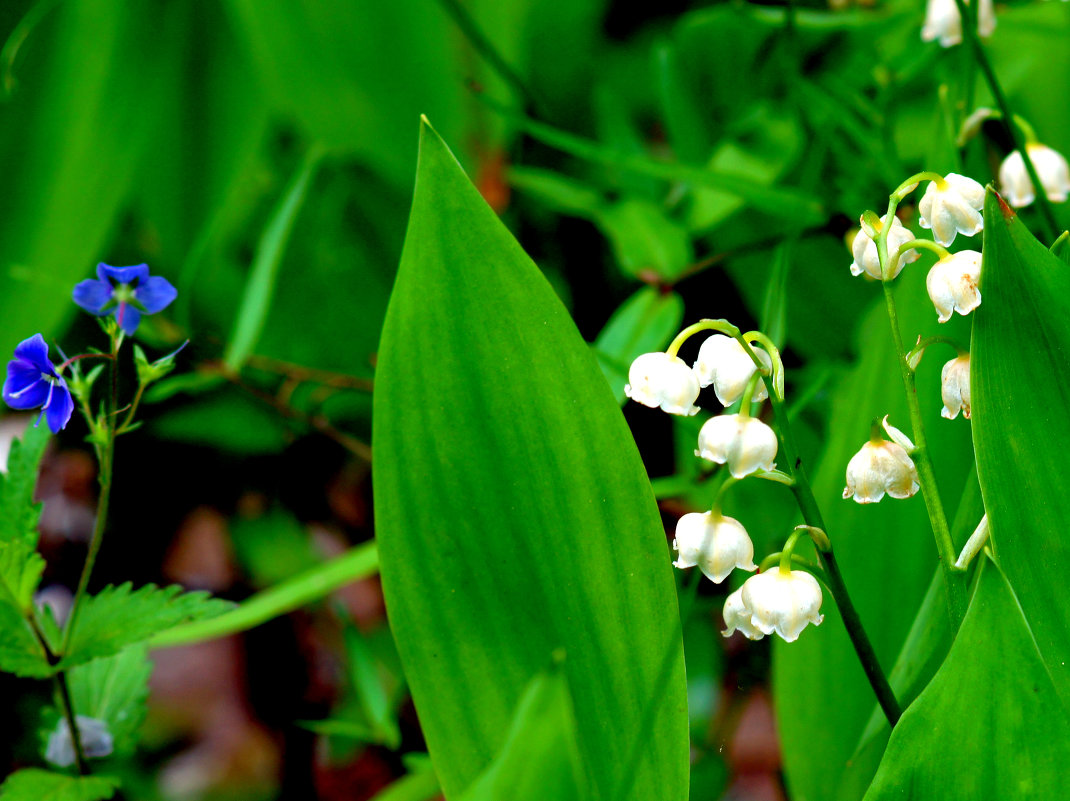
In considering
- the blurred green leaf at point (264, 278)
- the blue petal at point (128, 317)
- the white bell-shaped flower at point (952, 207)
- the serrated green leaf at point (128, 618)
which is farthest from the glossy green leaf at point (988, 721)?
the blurred green leaf at point (264, 278)

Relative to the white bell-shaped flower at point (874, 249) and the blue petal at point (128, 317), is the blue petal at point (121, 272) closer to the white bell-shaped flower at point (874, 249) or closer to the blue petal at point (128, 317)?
the blue petal at point (128, 317)

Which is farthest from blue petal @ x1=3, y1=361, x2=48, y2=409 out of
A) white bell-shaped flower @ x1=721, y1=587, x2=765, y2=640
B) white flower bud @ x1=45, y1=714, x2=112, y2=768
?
white bell-shaped flower @ x1=721, y1=587, x2=765, y2=640

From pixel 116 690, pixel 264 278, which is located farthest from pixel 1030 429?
pixel 264 278

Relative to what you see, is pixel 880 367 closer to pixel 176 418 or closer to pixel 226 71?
pixel 176 418

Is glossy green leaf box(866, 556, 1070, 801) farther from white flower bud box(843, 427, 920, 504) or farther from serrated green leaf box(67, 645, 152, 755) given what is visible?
serrated green leaf box(67, 645, 152, 755)

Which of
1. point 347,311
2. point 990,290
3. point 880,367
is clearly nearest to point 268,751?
point 347,311

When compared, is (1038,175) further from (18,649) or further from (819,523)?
(18,649)
